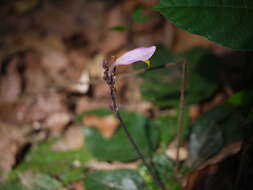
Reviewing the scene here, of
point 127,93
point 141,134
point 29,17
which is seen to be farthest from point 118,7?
point 141,134

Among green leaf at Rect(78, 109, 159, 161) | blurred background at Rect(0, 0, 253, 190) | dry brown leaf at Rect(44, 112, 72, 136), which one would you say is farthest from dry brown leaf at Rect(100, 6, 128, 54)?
green leaf at Rect(78, 109, 159, 161)

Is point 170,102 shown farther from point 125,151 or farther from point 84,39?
point 84,39

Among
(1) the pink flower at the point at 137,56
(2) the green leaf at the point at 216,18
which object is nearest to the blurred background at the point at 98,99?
(1) the pink flower at the point at 137,56

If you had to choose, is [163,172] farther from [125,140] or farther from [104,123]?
[104,123]

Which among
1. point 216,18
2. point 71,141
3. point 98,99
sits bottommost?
point 216,18

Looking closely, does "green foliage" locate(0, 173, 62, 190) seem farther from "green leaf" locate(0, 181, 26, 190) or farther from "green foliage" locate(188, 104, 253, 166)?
"green foliage" locate(188, 104, 253, 166)

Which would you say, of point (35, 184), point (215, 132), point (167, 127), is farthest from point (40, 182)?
point (215, 132)
